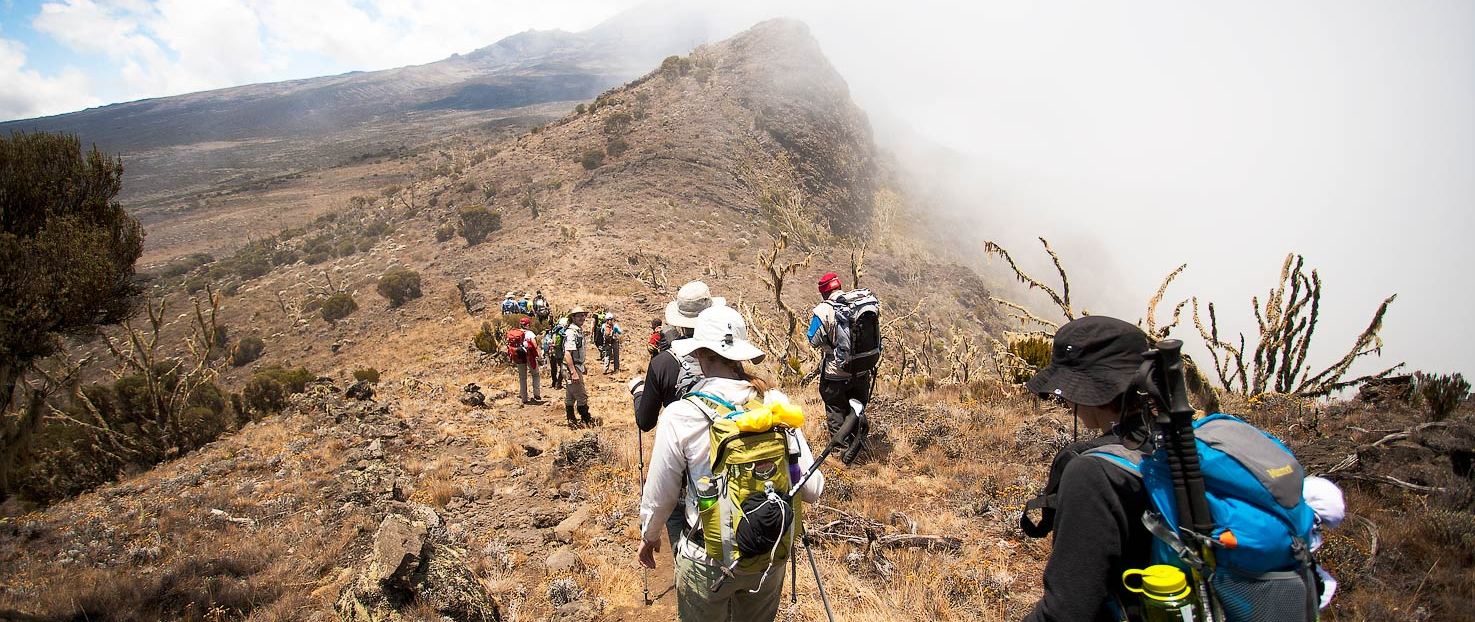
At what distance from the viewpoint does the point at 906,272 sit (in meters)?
34.9

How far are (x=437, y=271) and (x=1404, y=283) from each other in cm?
14534

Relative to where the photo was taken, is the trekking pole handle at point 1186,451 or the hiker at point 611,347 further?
the hiker at point 611,347

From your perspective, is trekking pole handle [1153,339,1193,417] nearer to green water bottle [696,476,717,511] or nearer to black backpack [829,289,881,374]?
green water bottle [696,476,717,511]

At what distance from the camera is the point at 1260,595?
1502mm

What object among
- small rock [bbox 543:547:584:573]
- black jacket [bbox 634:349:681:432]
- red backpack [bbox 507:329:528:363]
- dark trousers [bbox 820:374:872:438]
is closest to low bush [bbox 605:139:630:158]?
red backpack [bbox 507:329:528:363]

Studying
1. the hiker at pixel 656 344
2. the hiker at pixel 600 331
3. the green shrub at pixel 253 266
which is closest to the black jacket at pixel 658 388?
the hiker at pixel 656 344

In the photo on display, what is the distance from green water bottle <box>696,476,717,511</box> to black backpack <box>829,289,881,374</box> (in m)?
3.49

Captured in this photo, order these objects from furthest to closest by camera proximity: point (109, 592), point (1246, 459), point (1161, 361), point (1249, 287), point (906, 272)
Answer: point (1249, 287)
point (906, 272)
point (109, 592)
point (1161, 361)
point (1246, 459)

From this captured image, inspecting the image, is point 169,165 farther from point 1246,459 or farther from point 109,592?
point 1246,459

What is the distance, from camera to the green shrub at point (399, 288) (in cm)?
2567

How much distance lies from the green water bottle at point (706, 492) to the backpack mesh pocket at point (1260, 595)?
1612 mm

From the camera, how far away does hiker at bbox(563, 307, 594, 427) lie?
905cm

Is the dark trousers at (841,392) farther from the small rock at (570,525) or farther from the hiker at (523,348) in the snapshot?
the hiker at (523,348)

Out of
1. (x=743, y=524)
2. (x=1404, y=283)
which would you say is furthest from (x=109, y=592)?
(x=1404, y=283)
